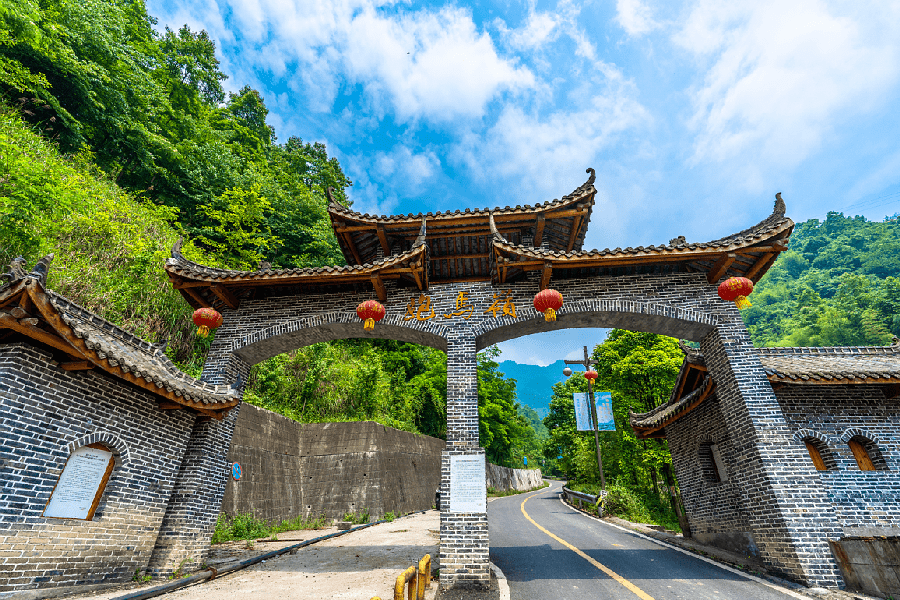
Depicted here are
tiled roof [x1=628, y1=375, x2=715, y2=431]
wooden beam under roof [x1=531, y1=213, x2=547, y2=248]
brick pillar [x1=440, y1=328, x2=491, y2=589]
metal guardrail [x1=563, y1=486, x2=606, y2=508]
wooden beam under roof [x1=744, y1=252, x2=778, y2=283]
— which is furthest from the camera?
metal guardrail [x1=563, y1=486, x2=606, y2=508]

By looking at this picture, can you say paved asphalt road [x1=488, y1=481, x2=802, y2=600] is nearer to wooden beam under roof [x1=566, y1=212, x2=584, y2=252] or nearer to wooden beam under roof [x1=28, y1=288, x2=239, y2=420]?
wooden beam under roof [x1=28, y1=288, x2=239, y2=420]

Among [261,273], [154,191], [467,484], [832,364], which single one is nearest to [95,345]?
[261,273]

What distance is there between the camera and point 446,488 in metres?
6.55

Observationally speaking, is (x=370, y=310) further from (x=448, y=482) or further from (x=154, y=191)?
(x=154, y=191)

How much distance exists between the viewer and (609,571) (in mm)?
6832

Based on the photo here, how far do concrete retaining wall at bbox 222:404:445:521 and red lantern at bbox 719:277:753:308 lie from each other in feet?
40.0

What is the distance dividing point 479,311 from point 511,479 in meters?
30.6

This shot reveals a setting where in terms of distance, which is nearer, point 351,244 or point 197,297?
point 197,297

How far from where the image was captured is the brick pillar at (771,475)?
5.95 metres

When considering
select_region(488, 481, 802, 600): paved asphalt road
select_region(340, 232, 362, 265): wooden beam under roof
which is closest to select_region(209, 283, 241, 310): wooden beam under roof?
select_region(340, 232, 362, 265): wooden beam under roof

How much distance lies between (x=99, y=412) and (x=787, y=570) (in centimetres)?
1060

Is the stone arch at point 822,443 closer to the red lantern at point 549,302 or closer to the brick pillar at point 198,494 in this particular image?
the red lantern at point 549,302

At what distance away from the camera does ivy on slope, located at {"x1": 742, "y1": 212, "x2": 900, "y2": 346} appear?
3341 centimetres

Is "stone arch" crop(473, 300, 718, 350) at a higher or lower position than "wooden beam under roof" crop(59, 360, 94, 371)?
higher
